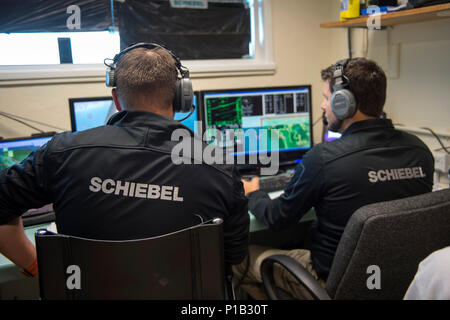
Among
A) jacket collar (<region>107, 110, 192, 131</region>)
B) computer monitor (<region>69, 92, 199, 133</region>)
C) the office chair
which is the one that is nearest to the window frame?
computer monitor (<region>69, 92, 199, 133</region>)

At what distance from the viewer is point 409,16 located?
167 cm

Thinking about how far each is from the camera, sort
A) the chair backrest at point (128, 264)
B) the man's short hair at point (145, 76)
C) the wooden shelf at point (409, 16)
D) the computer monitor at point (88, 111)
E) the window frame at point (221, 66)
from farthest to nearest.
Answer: the window frame at point (221, 66) → the computer monitor at point (88, 111) → the wooden shelf at point (409, 16) → the man's short hair at point (145, 76) → the chair backrest at point (128, 264)

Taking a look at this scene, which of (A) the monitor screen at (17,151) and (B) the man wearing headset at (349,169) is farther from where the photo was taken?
(A) the monitor screen at (17,151)

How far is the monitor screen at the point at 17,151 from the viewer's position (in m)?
1.55

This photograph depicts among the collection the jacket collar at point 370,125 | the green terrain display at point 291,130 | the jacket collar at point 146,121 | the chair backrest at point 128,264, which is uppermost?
the jacket collar at point 146,121

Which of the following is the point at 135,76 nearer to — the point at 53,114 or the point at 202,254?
the point at 202,254

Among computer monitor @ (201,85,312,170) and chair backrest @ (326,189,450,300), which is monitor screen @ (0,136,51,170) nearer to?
computer monitor @ (201,85,312,170)

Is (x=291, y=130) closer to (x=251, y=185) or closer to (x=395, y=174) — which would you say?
(x=251, y=185)

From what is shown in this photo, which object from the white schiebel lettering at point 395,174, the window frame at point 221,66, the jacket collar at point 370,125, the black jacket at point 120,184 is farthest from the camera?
the window frame at point 221,66

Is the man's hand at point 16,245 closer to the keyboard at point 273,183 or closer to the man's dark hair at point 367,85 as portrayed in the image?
the keyboard at point 273,183

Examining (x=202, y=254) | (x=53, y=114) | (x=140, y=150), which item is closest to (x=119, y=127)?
(x=140, y=150)

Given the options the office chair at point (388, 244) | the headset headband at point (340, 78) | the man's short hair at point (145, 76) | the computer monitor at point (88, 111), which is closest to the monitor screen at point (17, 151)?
the computer monitor at point (88, 111)

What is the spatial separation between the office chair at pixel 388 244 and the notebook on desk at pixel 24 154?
1.11m

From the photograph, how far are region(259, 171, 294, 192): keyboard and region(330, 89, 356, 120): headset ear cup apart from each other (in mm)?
512
